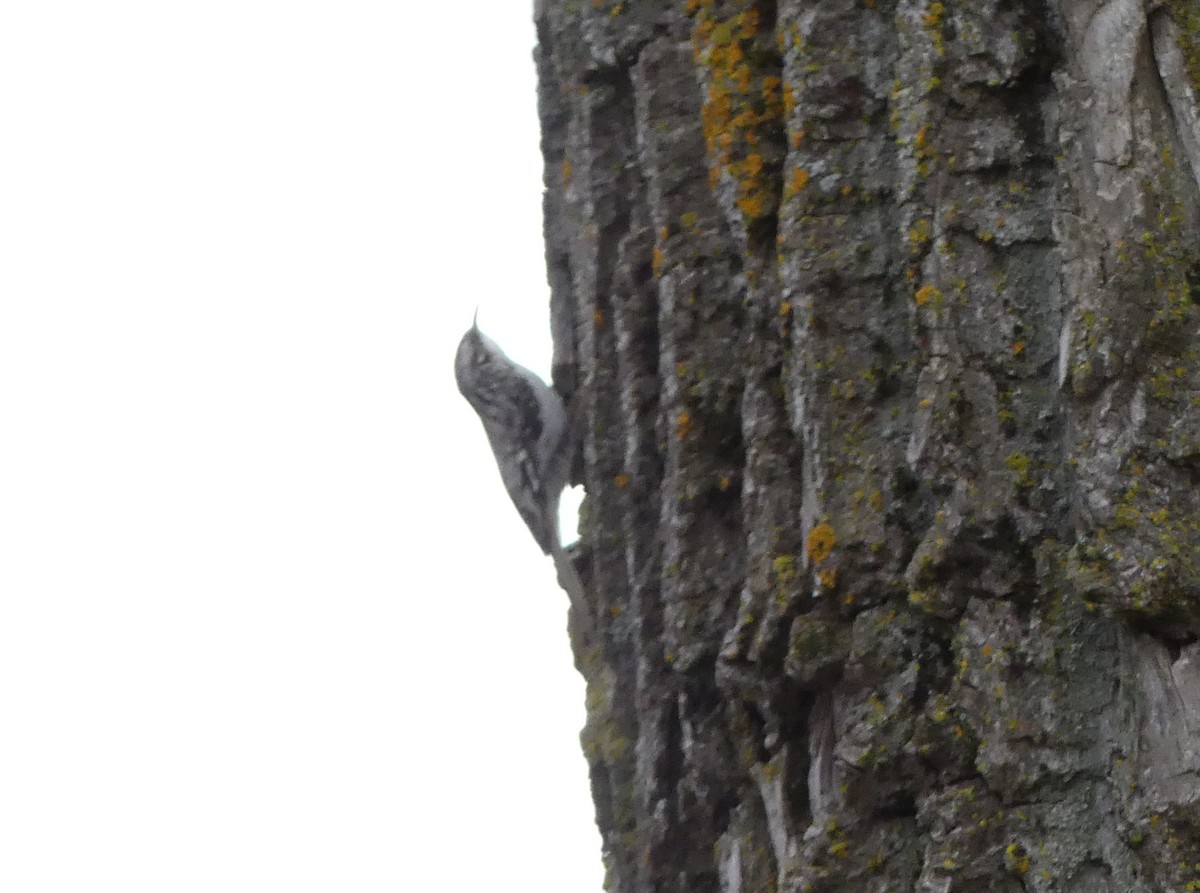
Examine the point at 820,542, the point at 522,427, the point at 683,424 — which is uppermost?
the point at 522,427

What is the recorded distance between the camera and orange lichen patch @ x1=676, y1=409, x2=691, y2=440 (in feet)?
7.29

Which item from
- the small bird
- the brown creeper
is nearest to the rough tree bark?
the small bird

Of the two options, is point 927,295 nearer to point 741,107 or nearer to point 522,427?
point 741,107

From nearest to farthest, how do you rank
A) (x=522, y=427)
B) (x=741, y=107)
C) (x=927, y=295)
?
(x=927, y=295), (x=741, y=107), (x=522, y=427)

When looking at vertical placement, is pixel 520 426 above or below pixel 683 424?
above

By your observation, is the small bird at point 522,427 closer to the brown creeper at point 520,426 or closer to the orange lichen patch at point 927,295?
the brown creeper at point 520,426

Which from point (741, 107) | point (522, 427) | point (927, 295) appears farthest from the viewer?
point (522, 427)

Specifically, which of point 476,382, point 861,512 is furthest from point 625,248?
point 476,382

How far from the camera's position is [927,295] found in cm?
188

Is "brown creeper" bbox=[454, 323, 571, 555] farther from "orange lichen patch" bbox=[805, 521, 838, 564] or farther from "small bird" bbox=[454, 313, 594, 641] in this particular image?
"orange lichen patch" bbox=[805, 521, 838, 564]

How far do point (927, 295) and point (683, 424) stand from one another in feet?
1.50

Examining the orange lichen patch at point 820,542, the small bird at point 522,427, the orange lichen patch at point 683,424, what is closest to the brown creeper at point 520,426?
the small bird at point 522,427

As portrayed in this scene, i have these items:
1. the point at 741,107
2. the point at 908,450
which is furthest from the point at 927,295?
the point at 741,107

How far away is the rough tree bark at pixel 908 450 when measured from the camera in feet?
5.56
